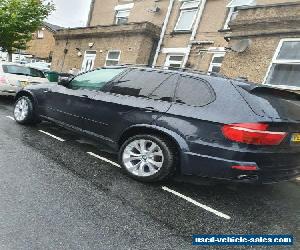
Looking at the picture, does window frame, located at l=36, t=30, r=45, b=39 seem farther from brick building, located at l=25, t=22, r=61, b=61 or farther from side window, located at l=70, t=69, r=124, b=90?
side window, located at l=70, t=69, r=124, b=90

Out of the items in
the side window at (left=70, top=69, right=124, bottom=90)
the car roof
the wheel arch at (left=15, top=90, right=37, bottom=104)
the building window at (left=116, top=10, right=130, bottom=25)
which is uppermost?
the building window at (left=116, top=10, right=130, bottom=25)

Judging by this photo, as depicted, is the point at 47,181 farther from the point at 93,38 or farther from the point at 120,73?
the point at 93,38

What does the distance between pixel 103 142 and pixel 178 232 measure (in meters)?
2.21

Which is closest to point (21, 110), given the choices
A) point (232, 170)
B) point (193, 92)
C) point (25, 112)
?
point (25, 112)

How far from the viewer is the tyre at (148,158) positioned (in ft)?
14.0

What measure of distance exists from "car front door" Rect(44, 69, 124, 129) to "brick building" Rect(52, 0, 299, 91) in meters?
6.94

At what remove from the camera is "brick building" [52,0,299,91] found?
14.8 metres

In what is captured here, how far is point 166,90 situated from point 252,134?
1394mm

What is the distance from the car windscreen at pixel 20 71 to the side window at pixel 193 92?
6578mm

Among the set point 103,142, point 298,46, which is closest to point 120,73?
point 103,142

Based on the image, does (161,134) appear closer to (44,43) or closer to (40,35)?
(44,43)

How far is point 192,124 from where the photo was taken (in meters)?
4.09

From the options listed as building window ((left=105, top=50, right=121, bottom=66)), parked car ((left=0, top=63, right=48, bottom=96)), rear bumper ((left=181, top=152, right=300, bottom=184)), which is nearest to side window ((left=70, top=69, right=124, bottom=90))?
rear bumper ((left=181, top=152, right=300, bottom=184))

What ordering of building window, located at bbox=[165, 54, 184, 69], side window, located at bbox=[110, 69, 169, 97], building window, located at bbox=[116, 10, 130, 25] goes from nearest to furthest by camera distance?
side window, located at bbox=[110, 69, 169, 97], building window, located at bbox=[165, 54, 184, 69], building window, located at bbox=[116, 10, 130, 25]
